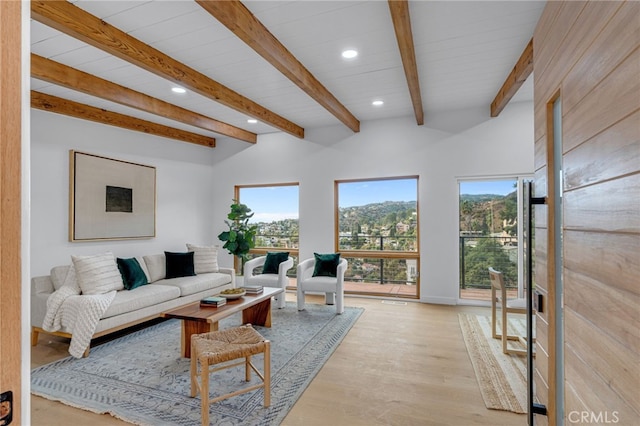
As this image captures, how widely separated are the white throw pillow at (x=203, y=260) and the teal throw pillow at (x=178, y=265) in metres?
0.16

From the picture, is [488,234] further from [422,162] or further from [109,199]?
[109,199]

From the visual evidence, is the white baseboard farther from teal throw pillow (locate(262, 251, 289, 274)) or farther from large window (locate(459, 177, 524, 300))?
teal throw pillow (locate(262, 251, 289, 274))

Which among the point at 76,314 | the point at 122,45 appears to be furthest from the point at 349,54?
the point at 76,314

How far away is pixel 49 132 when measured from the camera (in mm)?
4078

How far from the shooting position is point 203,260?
5.20 m

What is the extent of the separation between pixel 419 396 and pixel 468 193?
3477 mm

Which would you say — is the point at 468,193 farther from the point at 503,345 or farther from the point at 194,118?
the point at 194,118

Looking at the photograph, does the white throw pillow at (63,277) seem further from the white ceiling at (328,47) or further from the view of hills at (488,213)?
the view of hills at (488,213)

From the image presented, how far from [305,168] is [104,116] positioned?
3.07 metres

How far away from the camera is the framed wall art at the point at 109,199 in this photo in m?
4.32

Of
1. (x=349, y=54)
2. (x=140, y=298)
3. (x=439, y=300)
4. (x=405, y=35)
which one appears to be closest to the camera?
(x=405, y=35)

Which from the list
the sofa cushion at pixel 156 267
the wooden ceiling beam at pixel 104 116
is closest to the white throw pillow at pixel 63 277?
the sofa cushion at pixel 156 267

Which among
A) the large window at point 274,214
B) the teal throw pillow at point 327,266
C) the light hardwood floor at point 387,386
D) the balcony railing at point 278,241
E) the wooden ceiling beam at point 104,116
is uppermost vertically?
the wooden ceiling beam at point 104,116

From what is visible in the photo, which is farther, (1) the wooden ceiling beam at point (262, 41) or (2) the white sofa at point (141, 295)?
(2) the white sofa at point (141, 295)
